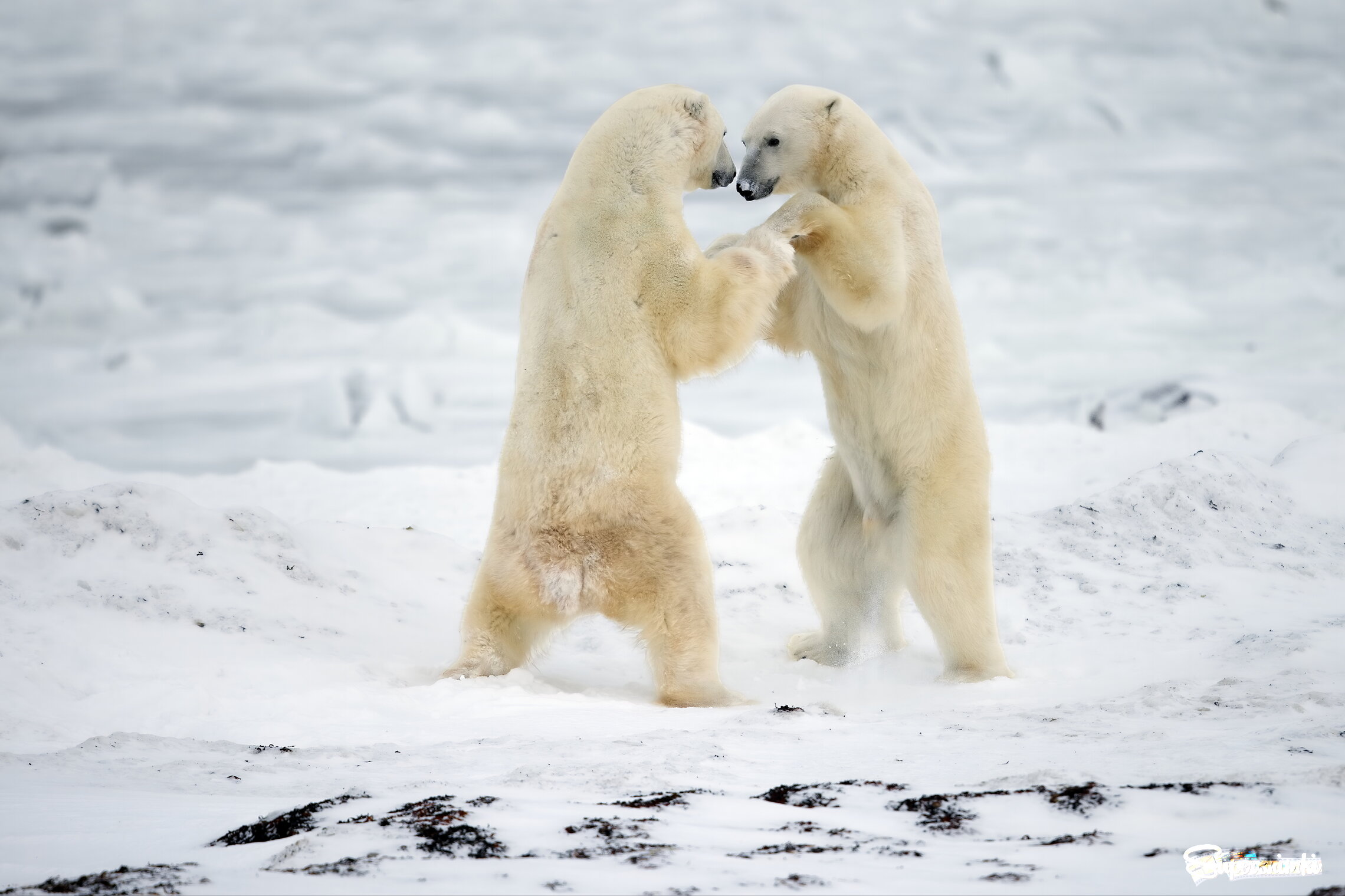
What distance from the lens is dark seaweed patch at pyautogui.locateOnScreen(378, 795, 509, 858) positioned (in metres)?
2.36

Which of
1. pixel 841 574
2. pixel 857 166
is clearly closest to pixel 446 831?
pixel 841 574

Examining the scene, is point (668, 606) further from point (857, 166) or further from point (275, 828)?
point (857, 166)

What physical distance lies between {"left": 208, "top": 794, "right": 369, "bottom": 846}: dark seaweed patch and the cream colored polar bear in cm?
160

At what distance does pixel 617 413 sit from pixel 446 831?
2.05 meters

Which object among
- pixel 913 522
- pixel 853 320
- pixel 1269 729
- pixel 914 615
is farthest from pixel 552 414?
pixel 914 615

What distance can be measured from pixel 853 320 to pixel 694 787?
7.70 ft

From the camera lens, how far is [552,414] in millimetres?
4328

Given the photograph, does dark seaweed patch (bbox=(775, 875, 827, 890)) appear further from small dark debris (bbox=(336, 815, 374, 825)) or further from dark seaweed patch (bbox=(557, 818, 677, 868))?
small dark debris (bbox=(336, 815, 374, 825))

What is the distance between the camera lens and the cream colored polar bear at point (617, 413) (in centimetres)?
421

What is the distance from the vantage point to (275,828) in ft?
8.52

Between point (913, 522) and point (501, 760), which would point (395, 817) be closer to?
point (501, 760)

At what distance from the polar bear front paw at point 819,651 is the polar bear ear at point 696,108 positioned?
2.50 meters

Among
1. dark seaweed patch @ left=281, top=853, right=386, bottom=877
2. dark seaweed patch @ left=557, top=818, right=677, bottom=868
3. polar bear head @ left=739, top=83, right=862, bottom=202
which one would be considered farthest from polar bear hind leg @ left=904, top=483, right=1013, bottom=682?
dark seaweed patch @ left=281, top=853, right=386, bottom=877

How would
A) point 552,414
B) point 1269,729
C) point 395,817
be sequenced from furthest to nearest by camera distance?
1. point 552,414
2. point 1269,729
3. point 395,817
